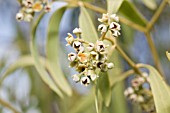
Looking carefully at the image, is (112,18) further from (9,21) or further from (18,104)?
(9,21)

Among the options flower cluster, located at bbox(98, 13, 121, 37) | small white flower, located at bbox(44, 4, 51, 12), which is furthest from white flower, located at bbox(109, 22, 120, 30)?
small white flower, located at bbox(44, 4, 51, 12)

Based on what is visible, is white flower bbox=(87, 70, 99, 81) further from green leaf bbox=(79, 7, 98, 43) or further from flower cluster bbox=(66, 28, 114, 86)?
green leaf bbox=(79, 7, 98, 43)

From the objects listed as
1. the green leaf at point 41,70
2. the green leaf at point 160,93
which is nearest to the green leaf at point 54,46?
the green leaf at point 41,70

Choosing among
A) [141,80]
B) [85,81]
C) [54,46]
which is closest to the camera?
[85,81]

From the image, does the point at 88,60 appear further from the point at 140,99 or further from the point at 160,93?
the point at 140,99

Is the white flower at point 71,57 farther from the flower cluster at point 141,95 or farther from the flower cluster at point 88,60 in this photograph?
the flower cluster at point 141,95

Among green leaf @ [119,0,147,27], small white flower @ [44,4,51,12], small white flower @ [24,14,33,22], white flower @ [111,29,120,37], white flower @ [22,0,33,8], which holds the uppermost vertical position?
green leaf @ [119,0,147,27]

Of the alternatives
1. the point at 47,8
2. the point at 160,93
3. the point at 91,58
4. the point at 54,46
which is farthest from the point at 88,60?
the point at 54,46
